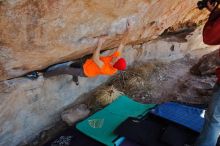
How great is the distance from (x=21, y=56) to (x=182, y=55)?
392 cm

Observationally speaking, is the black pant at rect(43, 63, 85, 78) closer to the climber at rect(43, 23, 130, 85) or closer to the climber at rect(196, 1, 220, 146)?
the climber at rect(43, 23, 130, 85)

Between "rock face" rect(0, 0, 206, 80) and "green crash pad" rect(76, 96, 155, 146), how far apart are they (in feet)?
2.74

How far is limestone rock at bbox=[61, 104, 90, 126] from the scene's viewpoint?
12.2ft

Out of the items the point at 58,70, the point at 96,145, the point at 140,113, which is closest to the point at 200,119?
the point at 140,113

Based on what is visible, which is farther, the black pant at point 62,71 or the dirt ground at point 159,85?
the dirt ground at point 159,85

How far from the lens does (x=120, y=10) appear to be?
2943 mm

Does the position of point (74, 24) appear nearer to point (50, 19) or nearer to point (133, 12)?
point (50, 19)

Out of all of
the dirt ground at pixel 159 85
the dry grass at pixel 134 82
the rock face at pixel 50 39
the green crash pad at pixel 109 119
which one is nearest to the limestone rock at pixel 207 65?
the dirt ground at pixel 159 85

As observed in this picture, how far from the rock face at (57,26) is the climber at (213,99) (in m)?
0.83

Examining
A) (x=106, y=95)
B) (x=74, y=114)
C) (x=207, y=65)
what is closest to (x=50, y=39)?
(x=74, y=114)

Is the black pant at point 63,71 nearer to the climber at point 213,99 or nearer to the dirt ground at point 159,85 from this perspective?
the dirt ground at point 159,85

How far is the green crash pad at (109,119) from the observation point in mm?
3432

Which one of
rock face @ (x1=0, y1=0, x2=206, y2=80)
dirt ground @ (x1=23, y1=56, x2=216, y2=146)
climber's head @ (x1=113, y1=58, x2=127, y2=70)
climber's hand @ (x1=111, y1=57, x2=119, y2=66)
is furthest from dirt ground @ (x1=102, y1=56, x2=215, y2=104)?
climber's head @ (x1=113, y1=58, x2=127, y2=70)

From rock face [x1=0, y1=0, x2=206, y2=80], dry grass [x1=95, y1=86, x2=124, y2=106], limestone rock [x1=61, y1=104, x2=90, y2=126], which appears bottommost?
limestone rock [x1=61, y1=104, x2=90, y2=126]
